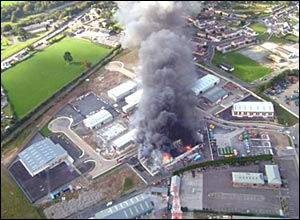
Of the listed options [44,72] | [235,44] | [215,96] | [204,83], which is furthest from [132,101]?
[235,44]

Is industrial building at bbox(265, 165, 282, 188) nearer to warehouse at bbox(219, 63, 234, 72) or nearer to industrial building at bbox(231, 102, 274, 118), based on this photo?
industrial building at bbox(231, 102, 274, 118)

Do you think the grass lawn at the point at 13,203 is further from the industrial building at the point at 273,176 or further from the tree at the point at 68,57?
the tree at the point at 68,57

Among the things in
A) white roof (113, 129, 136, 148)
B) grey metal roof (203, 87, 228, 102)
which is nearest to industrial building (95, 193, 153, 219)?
white roof (113, 129, 136, 148)

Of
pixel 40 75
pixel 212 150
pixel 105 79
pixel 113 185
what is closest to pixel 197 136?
pixel 212 150

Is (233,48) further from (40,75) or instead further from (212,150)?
(40,75)

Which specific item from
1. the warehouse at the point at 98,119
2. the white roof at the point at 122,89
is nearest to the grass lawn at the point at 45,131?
the warehouse at the point at 98,119

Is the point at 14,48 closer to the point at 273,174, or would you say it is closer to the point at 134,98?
the point at 134,98
